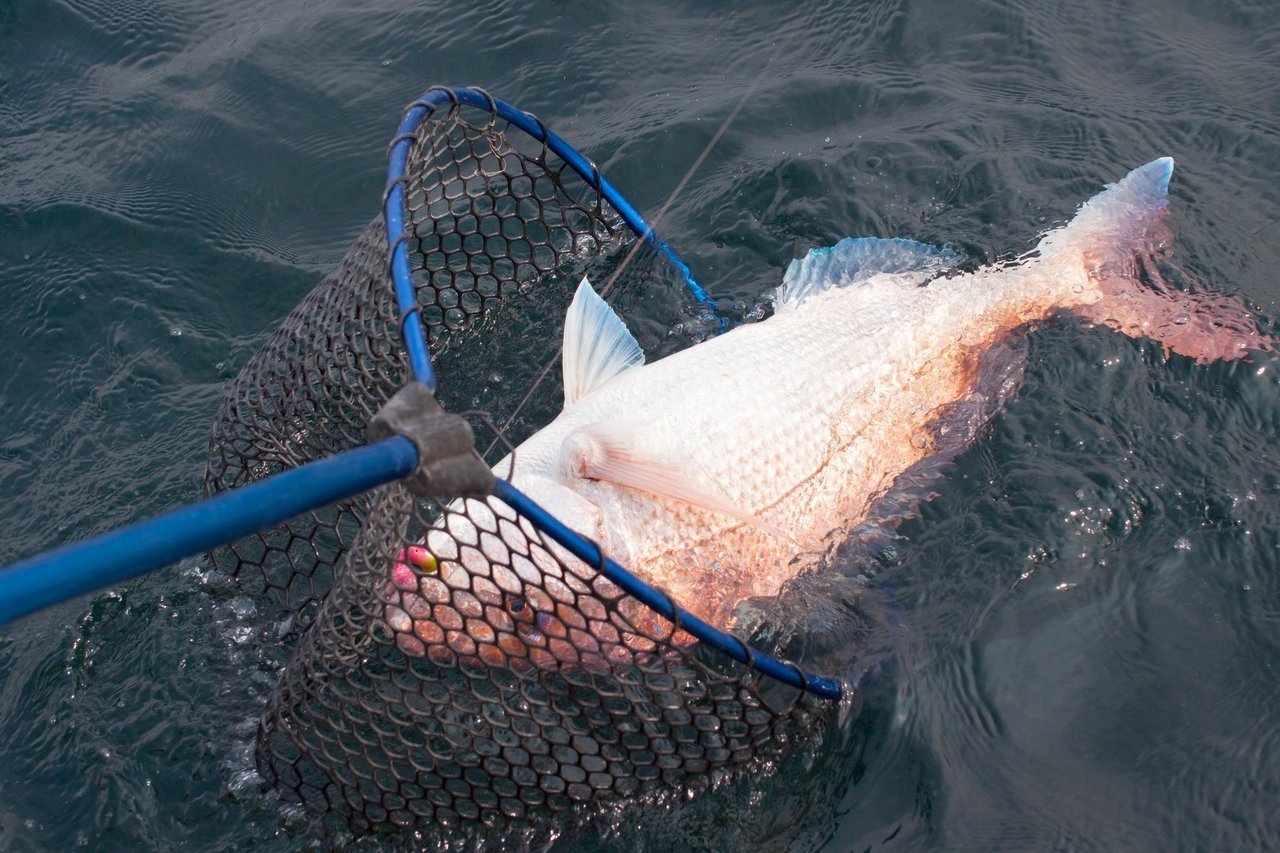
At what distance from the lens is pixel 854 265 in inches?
173

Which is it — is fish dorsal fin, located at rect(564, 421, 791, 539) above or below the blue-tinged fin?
below

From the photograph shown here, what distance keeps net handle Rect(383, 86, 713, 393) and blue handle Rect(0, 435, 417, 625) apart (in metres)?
0.42

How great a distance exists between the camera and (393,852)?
306 cm

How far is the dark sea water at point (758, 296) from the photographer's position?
3197mm

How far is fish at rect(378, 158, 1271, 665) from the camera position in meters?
3.26

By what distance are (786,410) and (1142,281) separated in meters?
1.87

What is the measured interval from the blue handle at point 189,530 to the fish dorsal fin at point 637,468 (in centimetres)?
139

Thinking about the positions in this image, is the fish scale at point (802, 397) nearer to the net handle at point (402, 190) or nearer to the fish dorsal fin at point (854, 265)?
the fish dorsal fin at point (854, 265)

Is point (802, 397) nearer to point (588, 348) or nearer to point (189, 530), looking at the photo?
point (588, 348)

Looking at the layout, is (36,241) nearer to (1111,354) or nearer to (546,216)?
(546,216)

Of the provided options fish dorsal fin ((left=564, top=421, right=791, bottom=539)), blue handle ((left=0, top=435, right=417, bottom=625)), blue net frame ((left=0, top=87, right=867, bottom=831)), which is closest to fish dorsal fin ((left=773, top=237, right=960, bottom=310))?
blue net frame ((left=0, top=87, right=867, bottom=831))

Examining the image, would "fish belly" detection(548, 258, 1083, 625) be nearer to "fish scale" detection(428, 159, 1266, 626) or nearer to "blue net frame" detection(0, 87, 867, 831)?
"fish scale" detection(428, 159, 1266, 626)

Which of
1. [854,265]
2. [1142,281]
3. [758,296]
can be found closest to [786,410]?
[854,265]

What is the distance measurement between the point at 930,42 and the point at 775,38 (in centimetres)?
92
